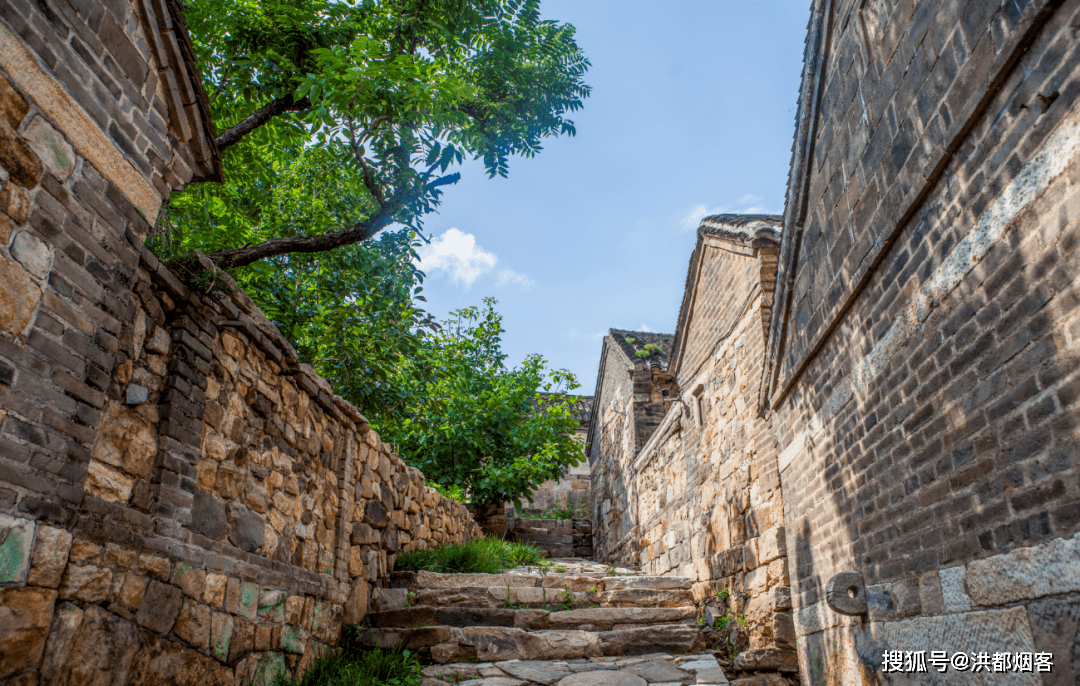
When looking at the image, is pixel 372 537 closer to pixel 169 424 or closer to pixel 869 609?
pixel 169 424

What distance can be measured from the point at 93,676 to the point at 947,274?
4.20 metres

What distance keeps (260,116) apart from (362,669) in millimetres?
5052

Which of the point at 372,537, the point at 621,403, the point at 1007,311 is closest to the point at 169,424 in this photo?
the point at 372,537

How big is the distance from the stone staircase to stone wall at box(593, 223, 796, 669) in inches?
22.1

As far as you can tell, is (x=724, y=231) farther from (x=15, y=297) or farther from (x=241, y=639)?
(x=15, y=297)

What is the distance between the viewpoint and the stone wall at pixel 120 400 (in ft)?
7.77

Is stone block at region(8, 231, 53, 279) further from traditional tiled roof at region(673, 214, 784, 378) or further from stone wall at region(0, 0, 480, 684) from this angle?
traditional tiled roof at region(673, 214, 784, 378)

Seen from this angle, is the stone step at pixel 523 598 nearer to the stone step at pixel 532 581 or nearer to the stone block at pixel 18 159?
the stone step at pixel 532 581

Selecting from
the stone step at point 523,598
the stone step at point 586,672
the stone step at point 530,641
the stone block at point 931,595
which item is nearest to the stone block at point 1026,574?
the stone block at point 931,595

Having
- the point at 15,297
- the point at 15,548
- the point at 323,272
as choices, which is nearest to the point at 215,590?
the point at 15,548

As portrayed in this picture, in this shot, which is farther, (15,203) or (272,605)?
(272,605)

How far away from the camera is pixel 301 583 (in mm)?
4742

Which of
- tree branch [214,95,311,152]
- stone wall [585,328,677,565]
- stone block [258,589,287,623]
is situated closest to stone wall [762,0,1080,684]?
stone block [258,589,287,623]

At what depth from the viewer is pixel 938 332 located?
323cm
